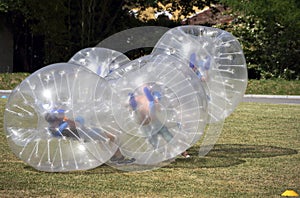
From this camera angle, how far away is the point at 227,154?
412 inches

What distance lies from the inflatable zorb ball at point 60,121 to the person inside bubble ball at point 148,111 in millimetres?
314

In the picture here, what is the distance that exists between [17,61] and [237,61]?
26.0 meters

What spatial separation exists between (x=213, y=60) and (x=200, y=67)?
0.34m

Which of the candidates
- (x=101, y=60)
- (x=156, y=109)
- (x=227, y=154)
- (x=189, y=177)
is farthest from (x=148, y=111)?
(x=101, y=60)

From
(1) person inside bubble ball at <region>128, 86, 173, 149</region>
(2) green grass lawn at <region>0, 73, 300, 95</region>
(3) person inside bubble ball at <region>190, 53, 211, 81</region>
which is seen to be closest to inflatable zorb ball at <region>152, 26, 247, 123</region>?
(3) person inside bubble ball at <region>190, 53, 211, 81</region>

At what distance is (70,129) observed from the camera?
8258 mm

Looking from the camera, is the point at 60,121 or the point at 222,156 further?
the point at 222,156

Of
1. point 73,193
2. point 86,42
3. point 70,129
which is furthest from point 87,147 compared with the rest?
point 86,42

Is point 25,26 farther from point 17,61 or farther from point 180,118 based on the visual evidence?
point 180,118

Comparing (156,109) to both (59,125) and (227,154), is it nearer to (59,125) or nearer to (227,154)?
(59,125)

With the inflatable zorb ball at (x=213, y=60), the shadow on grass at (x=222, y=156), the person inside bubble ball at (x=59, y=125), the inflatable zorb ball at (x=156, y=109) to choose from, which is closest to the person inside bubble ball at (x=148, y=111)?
the inflatable zorb ball at (x=156, y=109)

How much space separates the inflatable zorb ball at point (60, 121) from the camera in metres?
8.22

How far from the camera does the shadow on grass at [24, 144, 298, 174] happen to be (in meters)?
9.00

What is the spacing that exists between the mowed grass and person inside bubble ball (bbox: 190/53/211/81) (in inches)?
41.8
